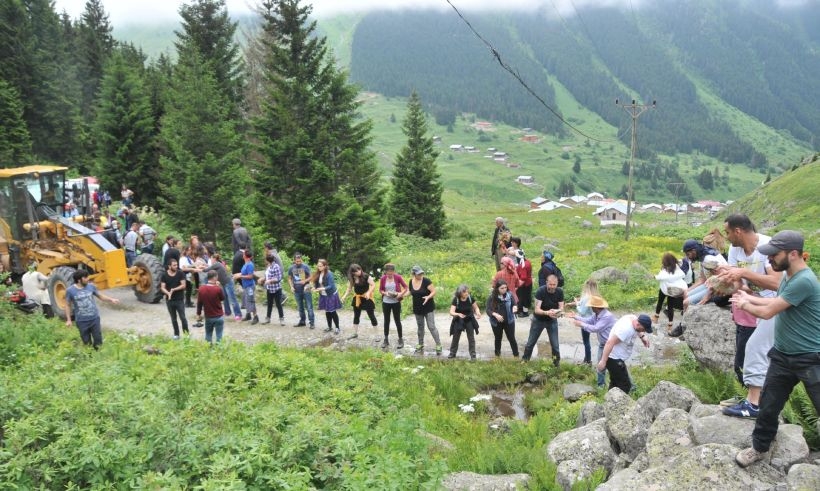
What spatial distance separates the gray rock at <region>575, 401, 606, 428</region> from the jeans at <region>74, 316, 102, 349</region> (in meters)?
9.07

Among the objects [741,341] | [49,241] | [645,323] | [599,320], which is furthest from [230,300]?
[741,341]

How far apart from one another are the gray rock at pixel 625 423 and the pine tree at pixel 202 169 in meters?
17.7

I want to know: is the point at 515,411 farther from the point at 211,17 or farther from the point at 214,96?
the point at 211,17

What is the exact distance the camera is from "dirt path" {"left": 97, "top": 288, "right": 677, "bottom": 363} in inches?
497

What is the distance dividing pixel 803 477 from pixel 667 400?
223 cm

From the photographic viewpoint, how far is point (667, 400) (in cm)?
730

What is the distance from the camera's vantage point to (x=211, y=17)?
3391 centimetres

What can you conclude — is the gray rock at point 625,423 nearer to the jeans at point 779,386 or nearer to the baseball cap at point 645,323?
the baseball cap at point 645,323

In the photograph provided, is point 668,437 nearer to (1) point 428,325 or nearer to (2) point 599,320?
(2) point 599,320

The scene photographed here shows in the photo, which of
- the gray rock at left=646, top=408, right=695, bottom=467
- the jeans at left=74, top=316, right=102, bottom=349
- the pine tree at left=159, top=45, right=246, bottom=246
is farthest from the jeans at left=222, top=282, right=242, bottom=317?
the gray rock at left=646, top=408, right=695, bottom=467

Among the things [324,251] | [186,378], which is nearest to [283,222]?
[324,251]

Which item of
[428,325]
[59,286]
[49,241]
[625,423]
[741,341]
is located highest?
[49,241]

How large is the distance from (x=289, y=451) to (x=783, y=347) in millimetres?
4848

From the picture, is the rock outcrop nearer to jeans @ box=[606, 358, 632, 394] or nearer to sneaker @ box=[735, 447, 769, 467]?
sneaker @ box=[735, 447, 769, 467]
